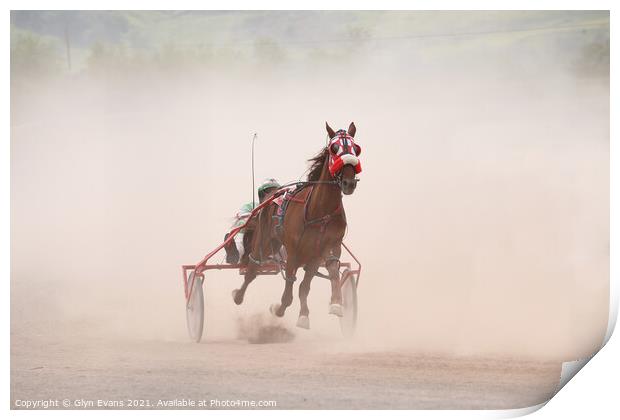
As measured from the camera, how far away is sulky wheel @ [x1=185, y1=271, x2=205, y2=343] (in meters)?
12.0

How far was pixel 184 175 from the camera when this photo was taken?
40.5ft

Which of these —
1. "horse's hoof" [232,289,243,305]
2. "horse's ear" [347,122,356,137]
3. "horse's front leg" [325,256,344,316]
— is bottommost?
"horse's hoof" [232,289,243,305]

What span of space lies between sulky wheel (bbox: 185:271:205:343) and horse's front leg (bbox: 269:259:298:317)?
2.20 ft

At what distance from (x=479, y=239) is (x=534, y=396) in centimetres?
159

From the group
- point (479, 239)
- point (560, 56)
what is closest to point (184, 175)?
point (479, 239)

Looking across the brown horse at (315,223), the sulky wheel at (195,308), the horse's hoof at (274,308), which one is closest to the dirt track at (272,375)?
the sulky wheel at (195,308)

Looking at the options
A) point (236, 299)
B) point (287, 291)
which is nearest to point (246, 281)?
point (236, 299)

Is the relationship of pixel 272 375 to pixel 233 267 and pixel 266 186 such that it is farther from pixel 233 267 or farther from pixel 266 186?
pixel 266 186

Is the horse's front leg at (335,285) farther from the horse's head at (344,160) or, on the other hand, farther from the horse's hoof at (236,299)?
the horse's hoof at (236,299)

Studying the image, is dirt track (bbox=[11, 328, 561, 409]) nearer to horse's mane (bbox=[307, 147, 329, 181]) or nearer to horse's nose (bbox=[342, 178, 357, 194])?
horse's mane (bbox=[307, 147, 329, 181])

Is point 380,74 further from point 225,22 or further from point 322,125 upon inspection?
point 225,22

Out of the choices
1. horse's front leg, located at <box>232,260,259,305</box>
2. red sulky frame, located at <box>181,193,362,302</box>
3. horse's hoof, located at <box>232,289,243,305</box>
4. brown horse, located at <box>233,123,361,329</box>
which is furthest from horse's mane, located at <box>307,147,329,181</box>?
horse's hoof, located at <box>232,289,243,305</box>

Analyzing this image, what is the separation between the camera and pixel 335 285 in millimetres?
11273

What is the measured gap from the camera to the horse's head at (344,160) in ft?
35.4
